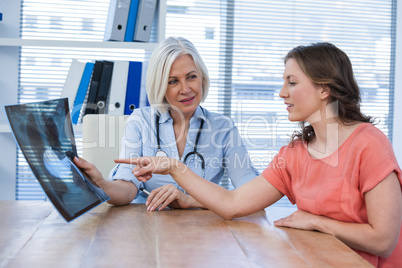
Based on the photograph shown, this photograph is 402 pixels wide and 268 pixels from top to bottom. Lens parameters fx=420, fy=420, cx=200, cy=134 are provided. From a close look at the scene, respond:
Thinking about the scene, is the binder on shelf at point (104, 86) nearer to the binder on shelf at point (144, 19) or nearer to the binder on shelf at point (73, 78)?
→ the binder on shelf at point (73, 78)

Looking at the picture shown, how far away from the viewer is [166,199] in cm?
139

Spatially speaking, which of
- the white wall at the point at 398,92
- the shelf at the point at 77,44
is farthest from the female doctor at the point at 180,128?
the white wall at the point at 398,92

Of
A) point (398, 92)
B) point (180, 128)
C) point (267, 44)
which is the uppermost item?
point (267, 44)

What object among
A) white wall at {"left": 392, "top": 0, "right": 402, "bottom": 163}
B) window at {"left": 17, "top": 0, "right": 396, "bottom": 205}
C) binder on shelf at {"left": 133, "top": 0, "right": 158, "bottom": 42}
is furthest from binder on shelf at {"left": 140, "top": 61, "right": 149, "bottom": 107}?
white wall at {"left": 392, "top": 0, "right": 402, "bottom": 163}

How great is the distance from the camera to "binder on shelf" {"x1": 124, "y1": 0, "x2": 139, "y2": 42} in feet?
7.89

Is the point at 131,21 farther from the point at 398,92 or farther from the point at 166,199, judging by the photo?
the point at 398,92

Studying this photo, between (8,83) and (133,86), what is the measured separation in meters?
0.97

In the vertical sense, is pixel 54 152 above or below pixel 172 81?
below

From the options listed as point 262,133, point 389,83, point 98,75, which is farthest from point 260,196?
point 389,83

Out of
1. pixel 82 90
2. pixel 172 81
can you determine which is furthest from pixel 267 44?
pixel 172 81

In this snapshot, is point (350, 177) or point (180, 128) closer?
point (350, 177)

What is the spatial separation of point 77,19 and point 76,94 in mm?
867

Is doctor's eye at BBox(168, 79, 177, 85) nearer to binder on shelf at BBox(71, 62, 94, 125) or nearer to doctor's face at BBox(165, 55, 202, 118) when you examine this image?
doctor's face at BBox(165, 55, 202, 118)

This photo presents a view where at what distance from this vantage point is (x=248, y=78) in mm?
3387
